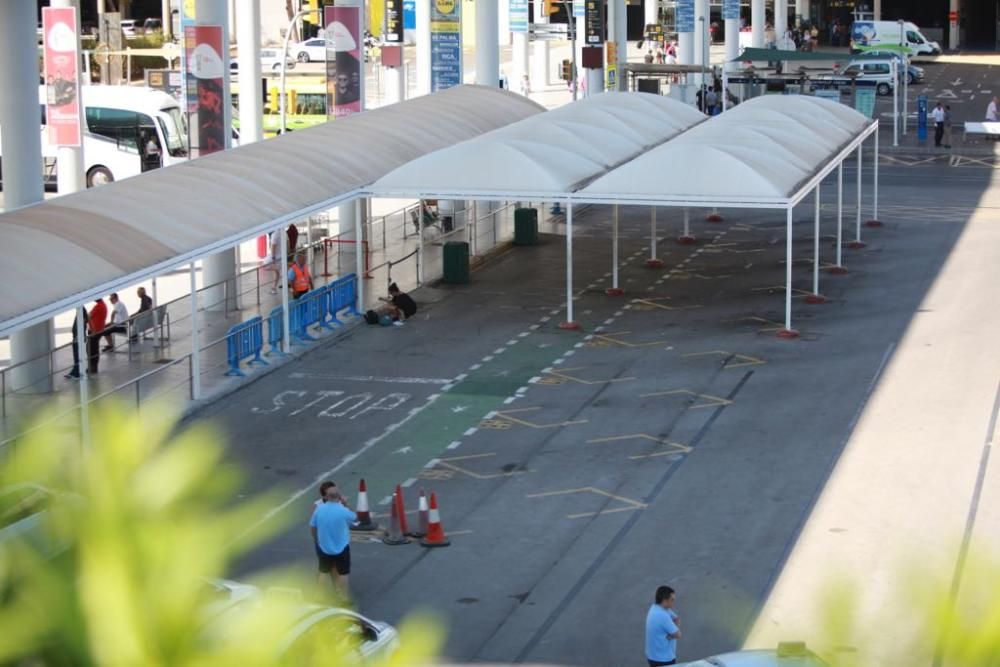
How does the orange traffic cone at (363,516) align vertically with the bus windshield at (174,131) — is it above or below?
below

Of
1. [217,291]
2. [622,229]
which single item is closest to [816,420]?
[217,291]

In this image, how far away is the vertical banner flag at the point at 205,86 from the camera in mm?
30953

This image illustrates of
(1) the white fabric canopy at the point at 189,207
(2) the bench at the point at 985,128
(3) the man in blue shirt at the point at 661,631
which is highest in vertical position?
(1) the white fabric canopy at the point at 189,207

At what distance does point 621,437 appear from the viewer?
22.7m

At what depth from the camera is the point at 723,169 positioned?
28750 mm

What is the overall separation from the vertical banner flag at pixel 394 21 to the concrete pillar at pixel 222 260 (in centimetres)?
1883

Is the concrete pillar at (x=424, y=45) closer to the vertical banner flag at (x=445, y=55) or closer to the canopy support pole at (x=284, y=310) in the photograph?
the vertical banner flag at (x=445, y=55)

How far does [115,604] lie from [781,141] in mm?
31291

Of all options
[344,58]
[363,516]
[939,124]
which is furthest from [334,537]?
[939,124]

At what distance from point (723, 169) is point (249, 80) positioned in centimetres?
1254

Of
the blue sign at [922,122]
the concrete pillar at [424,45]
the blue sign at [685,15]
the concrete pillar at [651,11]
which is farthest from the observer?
the concrete pillar at [651,11]

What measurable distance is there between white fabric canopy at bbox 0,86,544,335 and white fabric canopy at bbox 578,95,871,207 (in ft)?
16.7

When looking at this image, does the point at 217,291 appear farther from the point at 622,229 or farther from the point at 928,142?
the point at 928,142

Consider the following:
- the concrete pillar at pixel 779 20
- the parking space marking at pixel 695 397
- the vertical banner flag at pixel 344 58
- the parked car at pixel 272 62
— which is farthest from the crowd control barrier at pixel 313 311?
the concrete pillar at pixel 779 20
